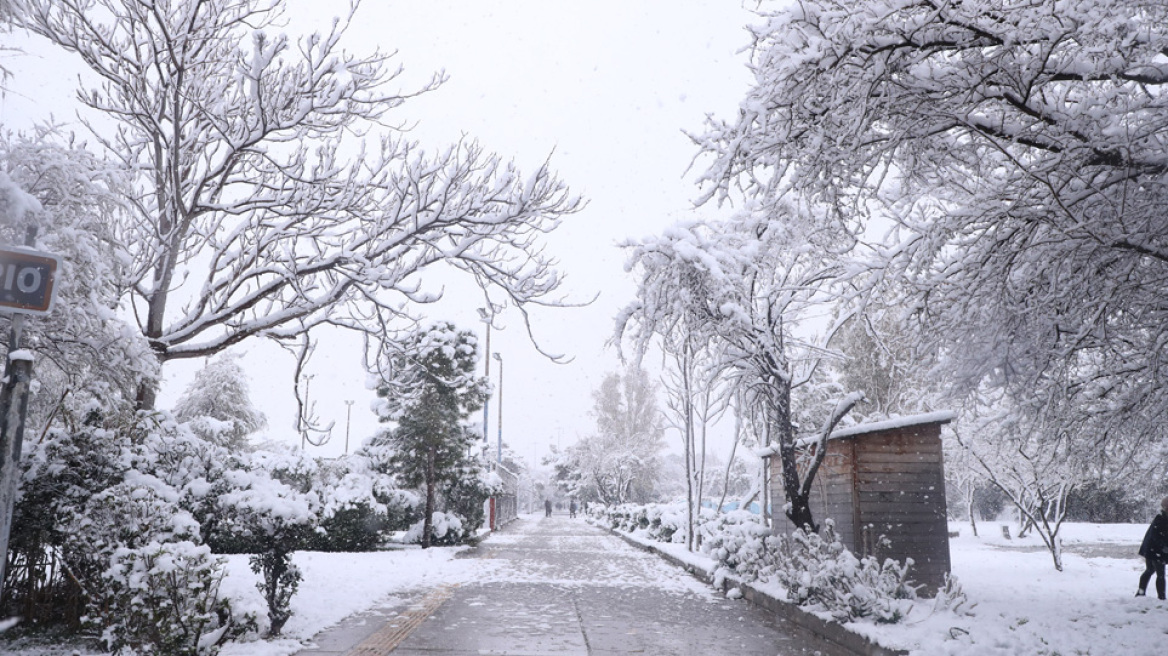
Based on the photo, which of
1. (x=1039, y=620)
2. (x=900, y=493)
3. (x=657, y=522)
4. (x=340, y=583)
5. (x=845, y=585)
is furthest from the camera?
(x=657, y=522)

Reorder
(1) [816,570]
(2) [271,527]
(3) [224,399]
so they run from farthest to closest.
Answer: (3) [224,399], (1) [816,570], (2) [271,527]

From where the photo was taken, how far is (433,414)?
77.4 feet

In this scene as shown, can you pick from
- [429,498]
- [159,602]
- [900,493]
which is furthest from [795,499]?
[429,498]

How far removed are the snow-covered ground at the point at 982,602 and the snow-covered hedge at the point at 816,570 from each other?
36cm

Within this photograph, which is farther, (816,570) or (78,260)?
(816,570)

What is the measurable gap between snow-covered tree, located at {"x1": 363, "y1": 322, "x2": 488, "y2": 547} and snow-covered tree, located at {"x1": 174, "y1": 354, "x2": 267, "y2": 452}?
801 inches

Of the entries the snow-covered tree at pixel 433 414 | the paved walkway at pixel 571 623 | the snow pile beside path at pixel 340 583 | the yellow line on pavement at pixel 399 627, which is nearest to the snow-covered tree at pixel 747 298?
the paved walkway at pixel 571 623

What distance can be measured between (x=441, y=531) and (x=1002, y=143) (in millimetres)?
21280

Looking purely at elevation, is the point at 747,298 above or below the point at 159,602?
above

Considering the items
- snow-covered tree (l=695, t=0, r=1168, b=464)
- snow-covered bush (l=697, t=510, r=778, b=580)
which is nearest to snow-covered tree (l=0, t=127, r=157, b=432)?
snow-covered tree (l=695, t=0, r=1168, b=464)

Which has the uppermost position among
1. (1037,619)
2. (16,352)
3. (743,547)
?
(16,352)

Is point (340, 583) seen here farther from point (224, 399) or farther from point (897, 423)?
point (224, 399)

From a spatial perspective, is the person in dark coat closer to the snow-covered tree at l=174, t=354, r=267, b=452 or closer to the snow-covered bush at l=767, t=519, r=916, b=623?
the snow-covered bush at l=767, t=519, r=916, b=623

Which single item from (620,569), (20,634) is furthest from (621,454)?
(20,634)
